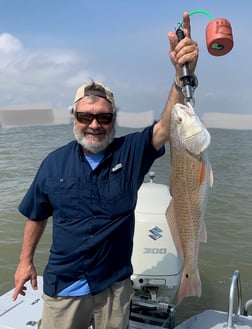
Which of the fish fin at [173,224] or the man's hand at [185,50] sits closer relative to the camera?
the man's hand at [185,50]

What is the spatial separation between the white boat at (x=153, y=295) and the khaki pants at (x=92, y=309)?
2.14ft

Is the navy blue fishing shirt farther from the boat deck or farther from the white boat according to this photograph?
the white boat

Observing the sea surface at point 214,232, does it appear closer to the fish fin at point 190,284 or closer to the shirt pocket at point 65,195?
the shirt pocket at point 65,195

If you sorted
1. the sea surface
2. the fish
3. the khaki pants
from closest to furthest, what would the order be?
the fish
the khaki pants
the sea surface

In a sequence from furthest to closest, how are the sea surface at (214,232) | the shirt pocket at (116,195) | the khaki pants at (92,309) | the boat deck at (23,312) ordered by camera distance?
the sea surface at (214,232) < the boat deck at (23,312) < the khaki pants at (92,309) < the shirt pocket at (116,195)

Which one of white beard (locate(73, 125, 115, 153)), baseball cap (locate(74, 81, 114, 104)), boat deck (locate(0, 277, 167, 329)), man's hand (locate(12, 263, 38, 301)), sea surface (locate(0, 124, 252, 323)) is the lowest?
sea surface (locate(0, 124, 252, 323))

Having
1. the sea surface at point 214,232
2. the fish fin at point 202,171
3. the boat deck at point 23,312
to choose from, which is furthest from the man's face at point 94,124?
the boat deck at point 23,312

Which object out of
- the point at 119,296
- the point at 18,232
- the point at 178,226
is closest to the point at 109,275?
the point at 119,296

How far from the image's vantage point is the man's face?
287 cm

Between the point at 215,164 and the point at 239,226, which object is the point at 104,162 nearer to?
the point at 239,226

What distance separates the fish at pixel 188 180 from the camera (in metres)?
2.32

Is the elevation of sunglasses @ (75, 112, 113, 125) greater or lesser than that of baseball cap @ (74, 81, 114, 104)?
lesser

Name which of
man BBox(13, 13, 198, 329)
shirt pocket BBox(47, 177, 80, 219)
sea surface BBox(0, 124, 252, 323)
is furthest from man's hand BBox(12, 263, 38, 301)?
sea surface BBox(0, 124, 252, 323)

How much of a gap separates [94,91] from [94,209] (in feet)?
2.70
